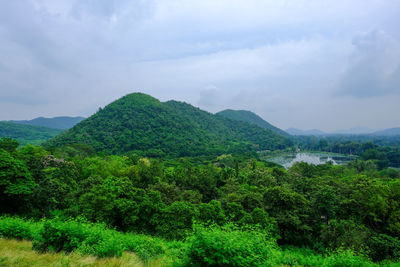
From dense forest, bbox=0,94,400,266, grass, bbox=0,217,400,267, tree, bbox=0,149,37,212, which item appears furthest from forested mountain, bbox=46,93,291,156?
grass, bbox=0,217,400,267

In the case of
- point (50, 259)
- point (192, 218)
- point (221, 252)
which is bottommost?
point (192, 218)

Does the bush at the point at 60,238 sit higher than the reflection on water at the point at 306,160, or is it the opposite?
the bush at the point at 60,238

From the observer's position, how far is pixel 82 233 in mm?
8266

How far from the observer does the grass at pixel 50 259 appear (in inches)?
243

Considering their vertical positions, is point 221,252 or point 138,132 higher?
point 138,132

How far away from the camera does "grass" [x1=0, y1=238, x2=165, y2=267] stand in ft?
20.3

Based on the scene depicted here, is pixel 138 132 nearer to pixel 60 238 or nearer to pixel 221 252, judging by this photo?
pixel 60 238

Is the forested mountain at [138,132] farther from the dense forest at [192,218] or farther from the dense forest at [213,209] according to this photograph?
the dense forest at [213,209]

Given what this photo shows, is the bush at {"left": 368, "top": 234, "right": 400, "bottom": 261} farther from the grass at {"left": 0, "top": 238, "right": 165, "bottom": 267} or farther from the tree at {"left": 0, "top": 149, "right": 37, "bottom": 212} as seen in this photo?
the tree at {"left": 0, "top": 149, "right": 37, "bottom": 212}

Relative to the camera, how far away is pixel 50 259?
6.84m

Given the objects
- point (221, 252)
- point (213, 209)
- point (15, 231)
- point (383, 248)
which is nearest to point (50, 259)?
point (15, 231)

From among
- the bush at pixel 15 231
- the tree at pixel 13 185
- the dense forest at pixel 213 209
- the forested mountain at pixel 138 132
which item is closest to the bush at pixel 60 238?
the bush at pixel 15 231

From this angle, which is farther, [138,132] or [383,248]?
[138,132]

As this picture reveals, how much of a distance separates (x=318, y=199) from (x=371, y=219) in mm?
4877
